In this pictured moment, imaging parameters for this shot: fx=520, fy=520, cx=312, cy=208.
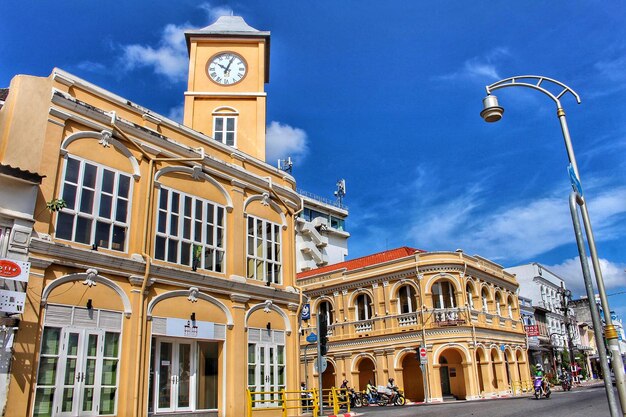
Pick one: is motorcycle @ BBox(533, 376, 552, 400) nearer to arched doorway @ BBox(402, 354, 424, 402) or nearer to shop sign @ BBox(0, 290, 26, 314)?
arched doorway @ BBox(402, 354, 424, 402)

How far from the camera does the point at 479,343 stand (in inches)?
1180

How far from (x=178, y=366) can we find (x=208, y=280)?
259 centimetres

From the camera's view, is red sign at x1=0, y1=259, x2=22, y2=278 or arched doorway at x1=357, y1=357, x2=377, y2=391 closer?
red sign at x1=0, y1=259, x2=22, y2=278

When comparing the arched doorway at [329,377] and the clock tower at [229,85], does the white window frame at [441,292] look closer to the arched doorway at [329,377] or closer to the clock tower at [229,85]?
the arched doorway at [329,377]

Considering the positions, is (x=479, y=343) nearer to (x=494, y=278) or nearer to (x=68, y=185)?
(x=494, y=278)

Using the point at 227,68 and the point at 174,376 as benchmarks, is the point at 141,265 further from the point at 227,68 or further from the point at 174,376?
the point at 227,68

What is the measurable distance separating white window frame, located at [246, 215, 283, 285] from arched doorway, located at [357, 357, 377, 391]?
54.3 ft

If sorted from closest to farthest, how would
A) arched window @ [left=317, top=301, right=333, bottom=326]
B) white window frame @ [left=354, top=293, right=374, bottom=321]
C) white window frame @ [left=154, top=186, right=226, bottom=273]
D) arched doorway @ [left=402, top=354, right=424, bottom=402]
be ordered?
white window frame @ [left=154, top=186, right=226, bottom=273] < arched doorway @ [left=402, top=354, right=424, bottom=402] < white window frame @ [left=354, top=293, right=374, bottom=321] < arched window @ [left=317, top=301, right=333, bottom=326]

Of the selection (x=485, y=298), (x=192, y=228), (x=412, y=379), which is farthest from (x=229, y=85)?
(x=485, y=298)

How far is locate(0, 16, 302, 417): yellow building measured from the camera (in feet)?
40.0

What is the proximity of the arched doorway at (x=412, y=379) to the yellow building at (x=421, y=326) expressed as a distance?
0.19 ft

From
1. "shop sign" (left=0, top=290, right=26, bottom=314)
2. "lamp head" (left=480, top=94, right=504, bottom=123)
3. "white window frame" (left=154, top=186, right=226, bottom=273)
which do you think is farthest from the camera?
"white window frame" (left=154, top=186, right=226, bottom=273)

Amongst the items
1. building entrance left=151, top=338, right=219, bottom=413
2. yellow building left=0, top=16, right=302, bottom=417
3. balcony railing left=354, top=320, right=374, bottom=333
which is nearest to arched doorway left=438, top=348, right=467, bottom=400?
balcony railing left=354, top=320, right=374, bottom=333

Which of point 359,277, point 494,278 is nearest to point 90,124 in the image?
point 359,277
